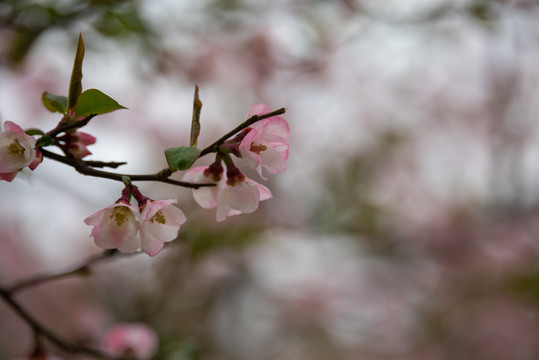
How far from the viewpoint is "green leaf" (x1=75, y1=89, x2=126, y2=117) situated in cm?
36

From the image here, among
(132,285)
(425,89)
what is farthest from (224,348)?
(425,89)

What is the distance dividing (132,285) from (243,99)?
1.12 metres

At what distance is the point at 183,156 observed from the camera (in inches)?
12.9

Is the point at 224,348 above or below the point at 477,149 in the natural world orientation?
below

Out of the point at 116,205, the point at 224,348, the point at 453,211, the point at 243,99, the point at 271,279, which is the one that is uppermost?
the point at 243,99

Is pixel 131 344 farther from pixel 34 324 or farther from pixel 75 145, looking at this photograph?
pixel 75 145

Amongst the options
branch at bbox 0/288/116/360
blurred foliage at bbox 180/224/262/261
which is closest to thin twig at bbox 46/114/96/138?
branch at bbox 0/288/116/360

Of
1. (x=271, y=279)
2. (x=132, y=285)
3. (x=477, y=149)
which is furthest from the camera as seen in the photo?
(x=477, y=149)

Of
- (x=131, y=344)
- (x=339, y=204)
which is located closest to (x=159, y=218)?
(x=131, y=344)

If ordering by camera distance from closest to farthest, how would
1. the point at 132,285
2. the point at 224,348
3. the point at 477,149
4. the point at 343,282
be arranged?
1. the point at 132,285
2. the point at 224,348
3. the point at 343,282
4. the point at 477,149

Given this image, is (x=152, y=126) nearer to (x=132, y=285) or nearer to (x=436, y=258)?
(x=132, y=285)

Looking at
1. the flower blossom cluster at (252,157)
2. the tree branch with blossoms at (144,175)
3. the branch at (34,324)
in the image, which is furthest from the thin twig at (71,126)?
the branch at (34,324)

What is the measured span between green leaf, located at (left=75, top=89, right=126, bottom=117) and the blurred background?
1013mm

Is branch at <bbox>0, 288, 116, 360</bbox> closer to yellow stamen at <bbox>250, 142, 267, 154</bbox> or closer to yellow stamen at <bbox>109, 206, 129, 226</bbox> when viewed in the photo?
yellow stamen at <bbox>109, 206, 129, 226</bbox>
